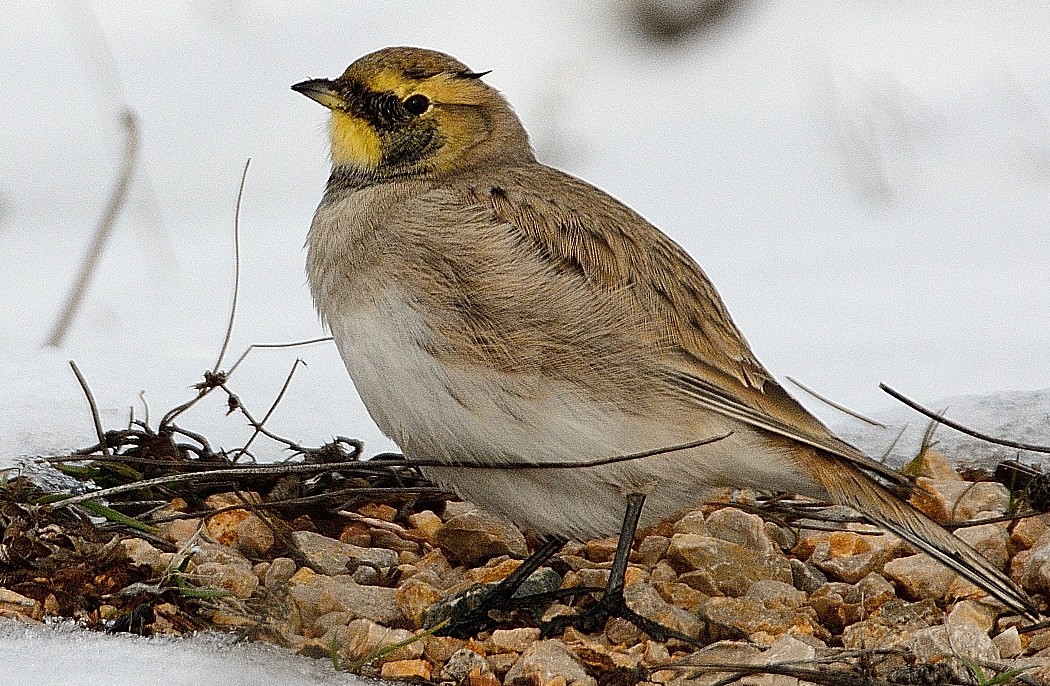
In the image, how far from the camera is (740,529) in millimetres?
3832

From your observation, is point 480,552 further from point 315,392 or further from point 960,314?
point 960,314

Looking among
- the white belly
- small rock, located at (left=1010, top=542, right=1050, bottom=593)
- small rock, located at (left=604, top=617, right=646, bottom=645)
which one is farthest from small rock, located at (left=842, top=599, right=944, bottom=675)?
small rock, located at (left=604, top=617, right=646, bottom=645)

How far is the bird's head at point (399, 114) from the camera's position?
375 centimetres

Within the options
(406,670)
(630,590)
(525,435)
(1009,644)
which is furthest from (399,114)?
(1009,644)

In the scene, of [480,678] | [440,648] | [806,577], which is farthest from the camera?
[806,577]

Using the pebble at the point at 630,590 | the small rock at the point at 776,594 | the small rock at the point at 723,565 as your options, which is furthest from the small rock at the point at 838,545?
the small rock at the point at 776,594

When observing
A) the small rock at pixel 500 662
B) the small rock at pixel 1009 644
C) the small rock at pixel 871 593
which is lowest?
the small rock at pixel 1009 644

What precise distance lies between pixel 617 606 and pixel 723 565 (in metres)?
0.32

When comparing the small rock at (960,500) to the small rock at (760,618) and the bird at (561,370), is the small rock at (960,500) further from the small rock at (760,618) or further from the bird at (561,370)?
the small rock at (760,618)

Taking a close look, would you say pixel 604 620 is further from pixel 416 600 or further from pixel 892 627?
pixel 892 627

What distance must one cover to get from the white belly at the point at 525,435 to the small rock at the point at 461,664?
1.36 feet

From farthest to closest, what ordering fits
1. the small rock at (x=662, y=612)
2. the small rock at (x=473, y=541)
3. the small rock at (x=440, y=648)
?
1. the small rock at (x=473, y=541)
2. the small rock at (x=662, y=612)
3. the small rock at (x=440, y=648)

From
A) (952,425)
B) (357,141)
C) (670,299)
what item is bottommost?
(952,425)

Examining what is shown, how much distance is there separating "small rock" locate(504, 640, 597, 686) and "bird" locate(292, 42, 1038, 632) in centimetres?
28
